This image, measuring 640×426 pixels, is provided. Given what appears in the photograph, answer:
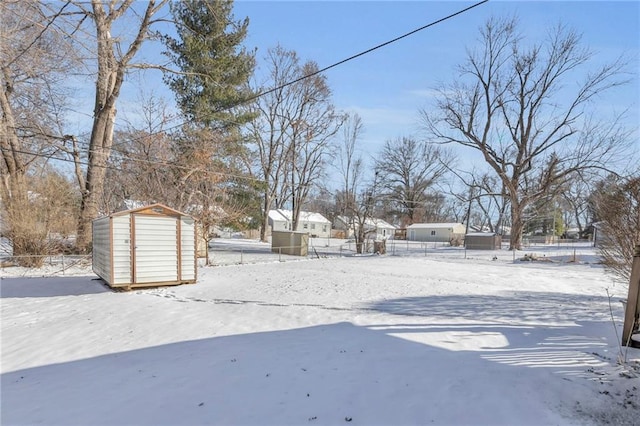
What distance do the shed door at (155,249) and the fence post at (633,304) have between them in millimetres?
9391

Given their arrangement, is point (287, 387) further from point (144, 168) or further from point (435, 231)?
point (435, 231)

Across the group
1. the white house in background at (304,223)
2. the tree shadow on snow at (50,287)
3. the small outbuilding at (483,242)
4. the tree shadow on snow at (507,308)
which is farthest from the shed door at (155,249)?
the white house in background at (304,223)

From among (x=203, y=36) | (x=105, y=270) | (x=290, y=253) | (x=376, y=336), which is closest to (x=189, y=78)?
(x=203, y=36)

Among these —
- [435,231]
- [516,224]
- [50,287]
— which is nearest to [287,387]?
[50,287]

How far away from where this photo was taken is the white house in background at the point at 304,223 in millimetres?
48812

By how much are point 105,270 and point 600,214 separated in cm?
1152

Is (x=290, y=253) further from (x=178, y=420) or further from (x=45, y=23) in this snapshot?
(x=178, y=420)

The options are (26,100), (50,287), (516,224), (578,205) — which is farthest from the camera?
(578,205)

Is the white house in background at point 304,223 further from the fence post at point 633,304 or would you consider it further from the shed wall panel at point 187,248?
the fence post at point 633,304

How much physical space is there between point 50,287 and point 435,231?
4367cm

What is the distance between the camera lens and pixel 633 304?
4266 mm

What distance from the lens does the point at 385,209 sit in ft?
181

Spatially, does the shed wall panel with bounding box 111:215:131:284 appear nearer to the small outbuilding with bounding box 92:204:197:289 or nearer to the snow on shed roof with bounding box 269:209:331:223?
the small outbuilding with bounding box 92:204:197:289

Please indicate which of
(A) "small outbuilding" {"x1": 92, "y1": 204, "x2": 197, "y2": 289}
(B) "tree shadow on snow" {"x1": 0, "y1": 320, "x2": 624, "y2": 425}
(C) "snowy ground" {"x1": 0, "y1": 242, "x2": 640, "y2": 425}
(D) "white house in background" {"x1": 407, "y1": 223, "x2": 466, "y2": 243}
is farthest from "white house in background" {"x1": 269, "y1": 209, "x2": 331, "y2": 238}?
(B) "tree shadow on snow" {"x1": 0, "y1": 320, "x2": 624, "y2": 425}
